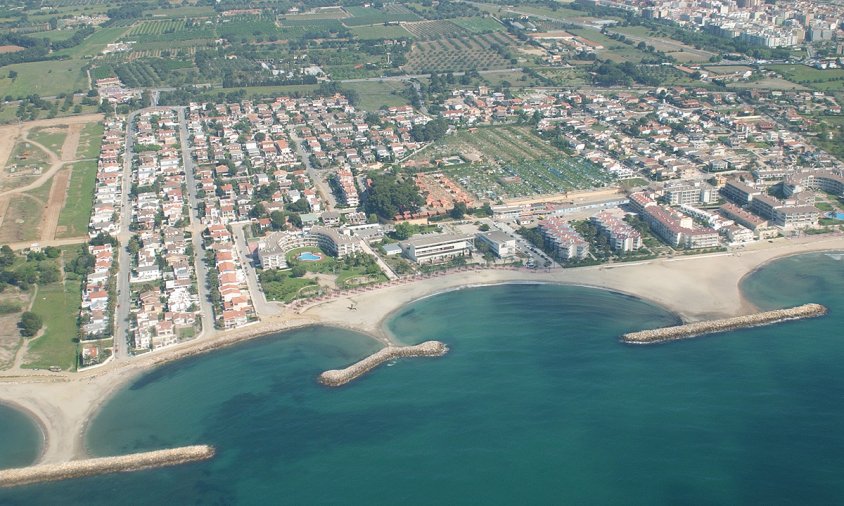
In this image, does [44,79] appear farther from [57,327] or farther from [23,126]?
[57,327]

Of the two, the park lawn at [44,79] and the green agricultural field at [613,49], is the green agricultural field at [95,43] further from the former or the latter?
the green agricultural field at [613,49]

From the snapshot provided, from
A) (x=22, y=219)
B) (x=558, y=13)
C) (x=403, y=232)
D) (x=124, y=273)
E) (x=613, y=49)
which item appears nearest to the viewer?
(x=124, y=273)

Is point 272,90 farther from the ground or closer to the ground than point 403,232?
farther from the ground

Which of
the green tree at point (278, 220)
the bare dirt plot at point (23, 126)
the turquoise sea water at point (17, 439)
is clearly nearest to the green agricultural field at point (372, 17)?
the bare dirt plot at point (23, 126)

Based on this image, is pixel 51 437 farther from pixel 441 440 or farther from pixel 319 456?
pixel 441 440

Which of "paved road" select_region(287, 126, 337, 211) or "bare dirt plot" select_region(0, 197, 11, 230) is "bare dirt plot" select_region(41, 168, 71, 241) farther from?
"paved road" select_region(287, 126, 337, 211)

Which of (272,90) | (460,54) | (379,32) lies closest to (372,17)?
(379,32)

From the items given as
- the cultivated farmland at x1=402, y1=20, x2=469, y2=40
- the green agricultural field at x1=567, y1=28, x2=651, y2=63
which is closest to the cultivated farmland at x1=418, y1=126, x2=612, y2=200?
the green agricultural field at x1=567, y1=28, x2=651, y2=63
